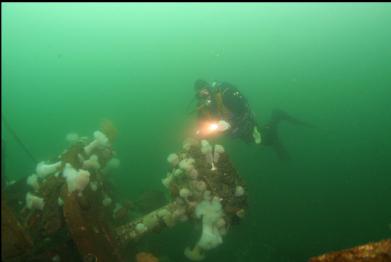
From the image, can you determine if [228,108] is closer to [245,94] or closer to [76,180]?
[76,180]

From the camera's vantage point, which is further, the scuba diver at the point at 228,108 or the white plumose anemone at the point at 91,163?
the scuba diver at the point at 228,108

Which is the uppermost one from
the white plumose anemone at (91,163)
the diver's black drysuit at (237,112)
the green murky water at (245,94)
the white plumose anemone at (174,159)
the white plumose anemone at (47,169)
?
the white plumose anemone at (47,169)

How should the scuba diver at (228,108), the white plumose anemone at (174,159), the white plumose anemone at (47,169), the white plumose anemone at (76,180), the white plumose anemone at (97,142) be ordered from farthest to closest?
the scuba diver at (228,108) → the white plumose anemone at (97,142) → the white plumose anemone at (174,159) → the white plumose anemone at (47,169) → the white plumose anemone at (76,180)

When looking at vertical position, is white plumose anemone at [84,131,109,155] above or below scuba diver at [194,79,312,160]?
above

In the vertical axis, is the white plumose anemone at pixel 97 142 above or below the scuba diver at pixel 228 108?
above

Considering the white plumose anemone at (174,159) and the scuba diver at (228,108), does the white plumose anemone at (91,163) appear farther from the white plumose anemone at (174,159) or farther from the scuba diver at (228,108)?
the scuba diver at (228,108)

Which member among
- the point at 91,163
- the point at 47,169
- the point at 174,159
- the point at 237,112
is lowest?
the point at 237,112

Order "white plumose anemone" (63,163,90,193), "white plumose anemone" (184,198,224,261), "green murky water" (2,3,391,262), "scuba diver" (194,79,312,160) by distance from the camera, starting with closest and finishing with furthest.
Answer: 1. "white plumose anemone" (63,163,90,193)
2. "white plumose anemone" (184,198,224,261)
3. "scuba diver" (194,79,312,160)
4. "green murky water" (2,3,391,262)

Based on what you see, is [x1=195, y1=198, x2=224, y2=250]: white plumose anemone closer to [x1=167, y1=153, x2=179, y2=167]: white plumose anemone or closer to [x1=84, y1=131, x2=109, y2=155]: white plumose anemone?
[x1=167, y1=153, x2=179, y2=167]: white plumose anemone

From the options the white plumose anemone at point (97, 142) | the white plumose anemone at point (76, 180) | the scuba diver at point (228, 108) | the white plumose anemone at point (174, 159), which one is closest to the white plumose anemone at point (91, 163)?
the white plumose anemone at point (97, 142)

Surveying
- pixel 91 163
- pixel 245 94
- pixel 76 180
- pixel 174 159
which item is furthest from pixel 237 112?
pixel 245 94

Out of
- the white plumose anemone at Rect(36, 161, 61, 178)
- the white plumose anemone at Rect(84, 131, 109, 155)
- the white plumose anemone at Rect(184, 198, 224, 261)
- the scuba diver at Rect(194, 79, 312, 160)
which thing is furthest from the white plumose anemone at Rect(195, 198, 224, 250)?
the scuba diver at Rect(194, 79, 312, 160)

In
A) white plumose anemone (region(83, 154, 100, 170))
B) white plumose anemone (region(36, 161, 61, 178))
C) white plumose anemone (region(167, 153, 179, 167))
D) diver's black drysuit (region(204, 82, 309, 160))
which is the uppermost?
white plumose anemone (region(36, 161, 61, 178))

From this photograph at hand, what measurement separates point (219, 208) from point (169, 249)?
322cm
